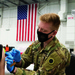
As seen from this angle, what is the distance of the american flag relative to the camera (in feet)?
22.5

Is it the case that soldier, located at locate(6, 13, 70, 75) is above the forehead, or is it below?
below

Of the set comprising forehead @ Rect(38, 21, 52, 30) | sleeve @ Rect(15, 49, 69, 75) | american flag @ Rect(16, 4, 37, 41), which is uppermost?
american flag @ Rect(16, 4, 37, 41)

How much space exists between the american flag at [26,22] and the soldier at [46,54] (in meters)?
5.57

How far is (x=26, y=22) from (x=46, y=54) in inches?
235

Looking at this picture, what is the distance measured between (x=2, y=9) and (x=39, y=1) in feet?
9.33

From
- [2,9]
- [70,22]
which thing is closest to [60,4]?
[70,22]

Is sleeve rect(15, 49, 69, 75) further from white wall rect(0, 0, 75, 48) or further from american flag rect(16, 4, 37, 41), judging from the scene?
white wall rect(0, 0, 75, 48)

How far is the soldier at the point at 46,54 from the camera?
1054 mm

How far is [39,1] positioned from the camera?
6.82 metres

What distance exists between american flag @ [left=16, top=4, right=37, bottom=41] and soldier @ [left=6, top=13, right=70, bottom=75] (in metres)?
5.57

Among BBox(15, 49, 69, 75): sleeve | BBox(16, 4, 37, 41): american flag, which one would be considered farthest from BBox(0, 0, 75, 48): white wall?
BBox(15, 49, 69, 75): sleeve

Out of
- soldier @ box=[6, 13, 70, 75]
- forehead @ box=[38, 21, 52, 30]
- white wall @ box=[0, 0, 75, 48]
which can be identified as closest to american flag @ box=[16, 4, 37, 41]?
white wall @ box=[0, 0, 75, 48]

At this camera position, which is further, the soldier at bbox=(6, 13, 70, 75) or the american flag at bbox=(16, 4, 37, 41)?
the american flag at bbox=(16, 4, 37, 41)

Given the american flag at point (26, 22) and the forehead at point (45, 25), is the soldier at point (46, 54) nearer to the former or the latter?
the forehead at point (45, 25)
